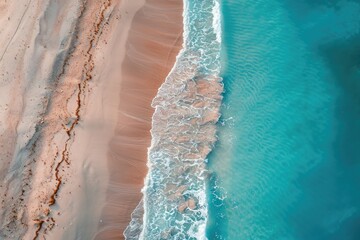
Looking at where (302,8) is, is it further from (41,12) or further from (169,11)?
(41,12)

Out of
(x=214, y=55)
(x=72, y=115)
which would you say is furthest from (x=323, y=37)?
(x=72, y=115)

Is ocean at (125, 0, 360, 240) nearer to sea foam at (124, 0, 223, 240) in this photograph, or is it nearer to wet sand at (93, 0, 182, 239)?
sea foam at (124, 0, 223, 240)

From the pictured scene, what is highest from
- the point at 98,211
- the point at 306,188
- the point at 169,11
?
the point at 169,11

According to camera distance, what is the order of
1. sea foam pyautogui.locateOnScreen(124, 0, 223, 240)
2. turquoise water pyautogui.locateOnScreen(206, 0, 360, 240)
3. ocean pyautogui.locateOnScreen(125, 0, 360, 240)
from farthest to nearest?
1. turquoise water pyautogui.locateOnScreen(206, 0, 360, 240)
2. ocean pyautogui.locateOnScreen(125, 0, 360, 240)
3. sea foam pyautogui.locateOnScreen(124, 0, 223, 240)

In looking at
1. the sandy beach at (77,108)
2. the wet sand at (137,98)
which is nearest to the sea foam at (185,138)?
the wet sand at (137,98)

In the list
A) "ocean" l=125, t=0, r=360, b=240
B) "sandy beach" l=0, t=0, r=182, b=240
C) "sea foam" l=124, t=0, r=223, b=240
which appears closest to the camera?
"sandy beach" l=0, t=0, r=182, b=240

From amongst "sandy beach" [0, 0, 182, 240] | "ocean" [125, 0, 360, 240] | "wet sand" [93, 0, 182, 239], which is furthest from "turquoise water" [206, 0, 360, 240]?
"sandy beach" [0, 0, 182, 240]

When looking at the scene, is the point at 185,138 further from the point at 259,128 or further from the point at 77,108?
the point at 77,108
